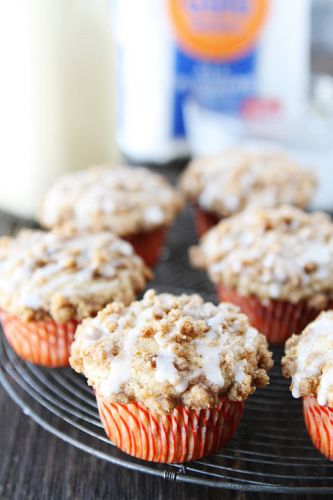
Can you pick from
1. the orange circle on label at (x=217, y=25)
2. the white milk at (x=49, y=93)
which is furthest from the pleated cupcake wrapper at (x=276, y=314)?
the orange circle on label at (x=217, y=25)

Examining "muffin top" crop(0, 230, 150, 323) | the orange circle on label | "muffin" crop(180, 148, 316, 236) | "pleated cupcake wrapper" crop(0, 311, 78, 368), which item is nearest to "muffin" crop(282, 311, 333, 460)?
"muffin top" crop(0, 230, 150, 323)

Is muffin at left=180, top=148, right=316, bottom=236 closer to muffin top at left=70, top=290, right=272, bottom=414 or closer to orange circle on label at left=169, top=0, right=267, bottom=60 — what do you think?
muffin top at left=70, top=290, right=272, bottom=414

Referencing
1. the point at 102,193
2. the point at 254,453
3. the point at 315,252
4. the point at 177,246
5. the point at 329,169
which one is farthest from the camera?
the point at 329,169

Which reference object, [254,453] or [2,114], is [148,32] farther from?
[254,453]

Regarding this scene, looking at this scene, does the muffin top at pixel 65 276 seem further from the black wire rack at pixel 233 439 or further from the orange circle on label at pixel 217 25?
the orange circle on label at pixel 217 25

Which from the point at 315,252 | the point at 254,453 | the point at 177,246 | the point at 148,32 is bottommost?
the point at 177,246

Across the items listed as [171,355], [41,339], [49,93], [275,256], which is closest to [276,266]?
[275,256]

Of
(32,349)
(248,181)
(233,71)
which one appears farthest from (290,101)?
(32,349)
